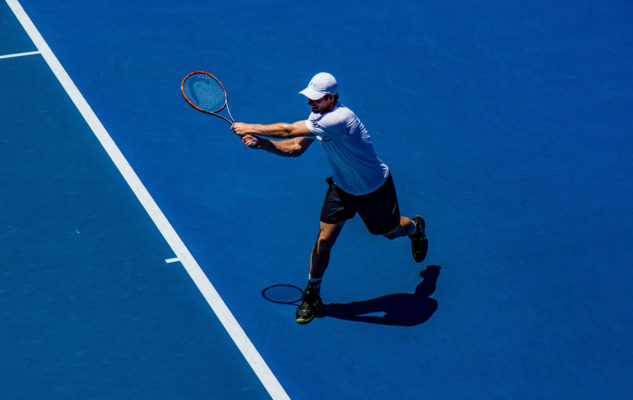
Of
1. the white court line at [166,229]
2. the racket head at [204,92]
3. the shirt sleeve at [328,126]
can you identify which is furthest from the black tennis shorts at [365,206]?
the racket head at [204,92]

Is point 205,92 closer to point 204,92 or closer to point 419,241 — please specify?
point 204,92

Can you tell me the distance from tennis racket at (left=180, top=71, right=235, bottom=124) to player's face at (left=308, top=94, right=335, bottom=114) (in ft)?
3.78

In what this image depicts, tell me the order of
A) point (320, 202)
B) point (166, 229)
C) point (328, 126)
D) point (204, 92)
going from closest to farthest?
point (328, 126) → point (204, 92) → point (166, 229) → point (320, 202)

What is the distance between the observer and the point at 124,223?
302 inches

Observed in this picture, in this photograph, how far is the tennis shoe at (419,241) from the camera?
24.1 feet

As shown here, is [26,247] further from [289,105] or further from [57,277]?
[289,105]

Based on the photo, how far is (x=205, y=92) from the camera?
23.9 ft

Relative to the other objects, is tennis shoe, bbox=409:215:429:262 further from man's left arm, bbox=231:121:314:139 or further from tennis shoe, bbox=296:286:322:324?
man's left arm, bbox=231:121:314:139

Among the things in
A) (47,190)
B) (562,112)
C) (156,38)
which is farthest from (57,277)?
(562,112)

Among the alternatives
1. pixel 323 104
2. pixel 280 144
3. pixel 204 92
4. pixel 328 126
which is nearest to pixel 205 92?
pixel 204 92

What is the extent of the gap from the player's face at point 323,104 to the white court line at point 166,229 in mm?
1995

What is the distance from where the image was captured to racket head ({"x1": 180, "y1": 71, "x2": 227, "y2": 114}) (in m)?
7.13

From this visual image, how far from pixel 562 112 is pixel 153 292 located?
578 cm

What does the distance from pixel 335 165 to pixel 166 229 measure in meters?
2.08
